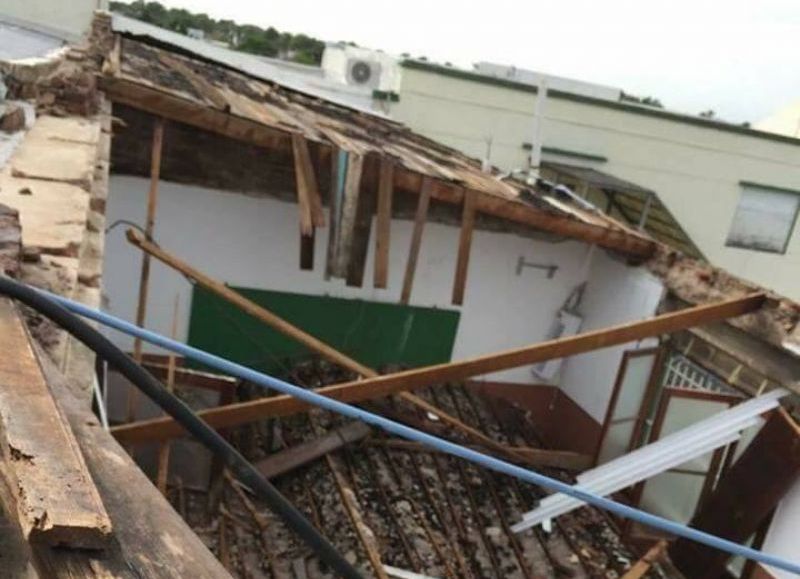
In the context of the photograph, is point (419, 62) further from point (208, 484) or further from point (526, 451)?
point (208, 484)

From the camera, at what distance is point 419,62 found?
15359mm

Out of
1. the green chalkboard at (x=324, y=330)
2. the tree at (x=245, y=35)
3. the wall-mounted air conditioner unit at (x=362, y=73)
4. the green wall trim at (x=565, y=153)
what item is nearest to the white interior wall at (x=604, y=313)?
the green chalkboard at (x=324, y=330)

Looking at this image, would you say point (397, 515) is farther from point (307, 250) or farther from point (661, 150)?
point (661, 150)

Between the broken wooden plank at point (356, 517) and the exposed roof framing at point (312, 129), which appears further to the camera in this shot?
the exposed roof framing at point (312, 129)

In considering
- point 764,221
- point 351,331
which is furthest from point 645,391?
point 764,221

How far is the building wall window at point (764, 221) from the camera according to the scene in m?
17.9

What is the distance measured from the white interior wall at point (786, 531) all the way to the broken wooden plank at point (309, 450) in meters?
3.81

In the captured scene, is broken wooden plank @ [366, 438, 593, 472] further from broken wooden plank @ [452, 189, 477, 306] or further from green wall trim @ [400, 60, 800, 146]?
green wall trim @ [400, 60, 800, 146]

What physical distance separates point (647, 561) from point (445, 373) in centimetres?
325

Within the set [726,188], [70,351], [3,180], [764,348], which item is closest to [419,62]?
[726,188]

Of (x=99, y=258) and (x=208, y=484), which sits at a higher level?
(x=99, y=258)

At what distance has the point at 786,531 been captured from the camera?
237 inches

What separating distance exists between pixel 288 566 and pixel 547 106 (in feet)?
40.8

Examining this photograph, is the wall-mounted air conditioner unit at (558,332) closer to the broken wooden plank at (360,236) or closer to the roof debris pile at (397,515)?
the roof debris pile at (397,515)
